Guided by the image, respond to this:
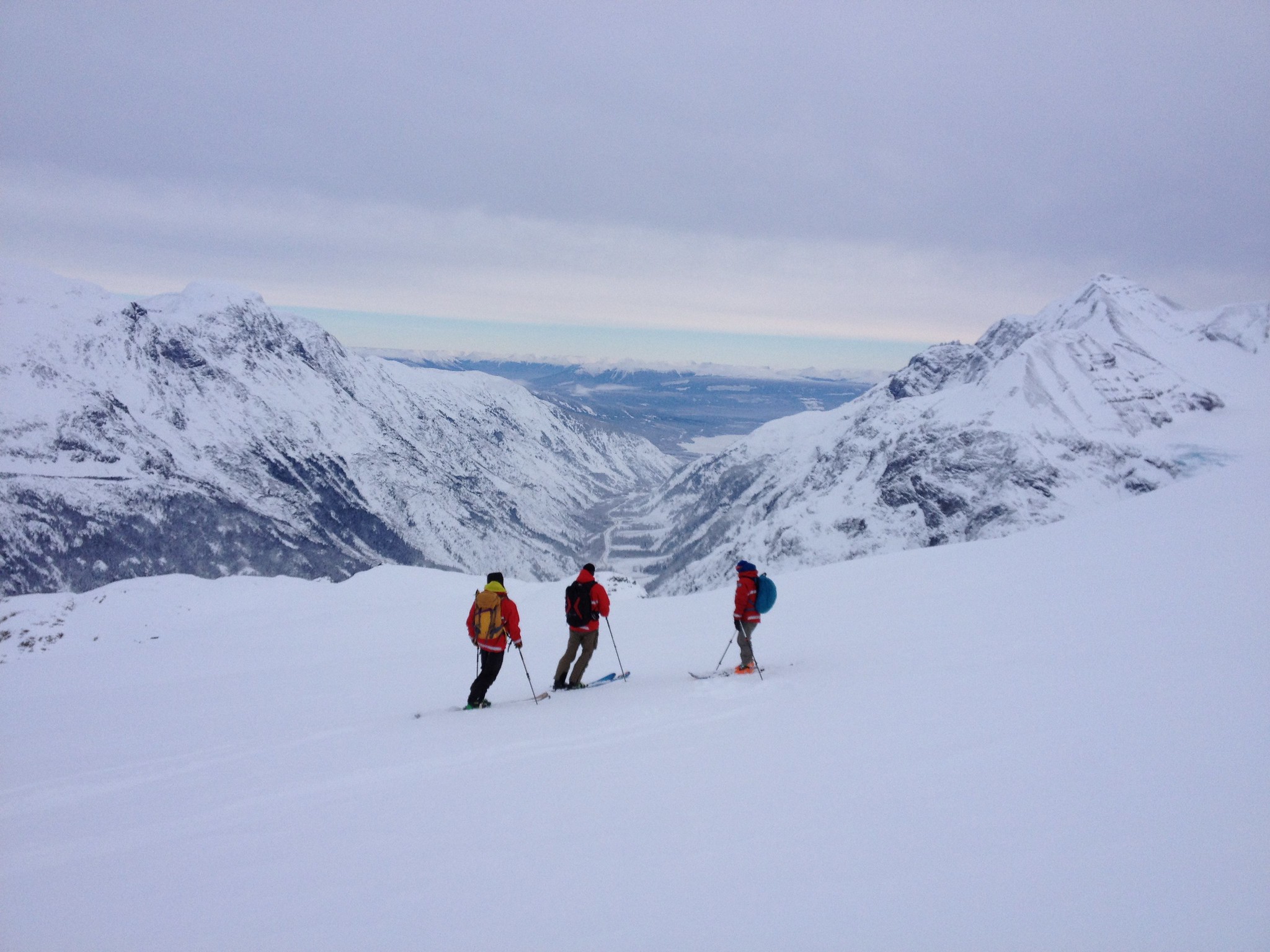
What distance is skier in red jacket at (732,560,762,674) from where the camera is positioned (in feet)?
45.7

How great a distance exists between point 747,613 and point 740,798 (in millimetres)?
7326

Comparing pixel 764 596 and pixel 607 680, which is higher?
pixel 764 596

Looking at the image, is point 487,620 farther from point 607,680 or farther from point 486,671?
point 607,680

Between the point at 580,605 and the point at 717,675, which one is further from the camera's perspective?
the point at 717,675

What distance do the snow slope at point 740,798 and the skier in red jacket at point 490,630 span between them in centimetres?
67

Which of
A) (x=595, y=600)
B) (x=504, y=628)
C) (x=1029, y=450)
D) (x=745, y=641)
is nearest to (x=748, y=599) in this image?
(x=745, y=641)

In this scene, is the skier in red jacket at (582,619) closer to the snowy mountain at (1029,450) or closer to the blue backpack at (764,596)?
the blue backpack at (764,596)

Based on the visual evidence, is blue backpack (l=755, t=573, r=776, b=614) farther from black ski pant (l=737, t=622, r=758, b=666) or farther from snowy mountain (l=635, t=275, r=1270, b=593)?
snowy mountain (l=635, t=275, r=1270, b=593)

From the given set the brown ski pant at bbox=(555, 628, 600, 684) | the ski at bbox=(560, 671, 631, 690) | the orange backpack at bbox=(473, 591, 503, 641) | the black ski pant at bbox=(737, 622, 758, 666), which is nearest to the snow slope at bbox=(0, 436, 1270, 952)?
the ski at bbox=(560, 671, 631, 690)

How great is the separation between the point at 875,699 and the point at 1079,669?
3.44 m

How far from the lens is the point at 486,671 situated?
13.2 meters

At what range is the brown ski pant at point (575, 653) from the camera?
559 inches

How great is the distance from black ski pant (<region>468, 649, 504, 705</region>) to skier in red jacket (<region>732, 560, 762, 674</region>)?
553 cm

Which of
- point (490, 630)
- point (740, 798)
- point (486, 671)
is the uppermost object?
point (740, 798)
